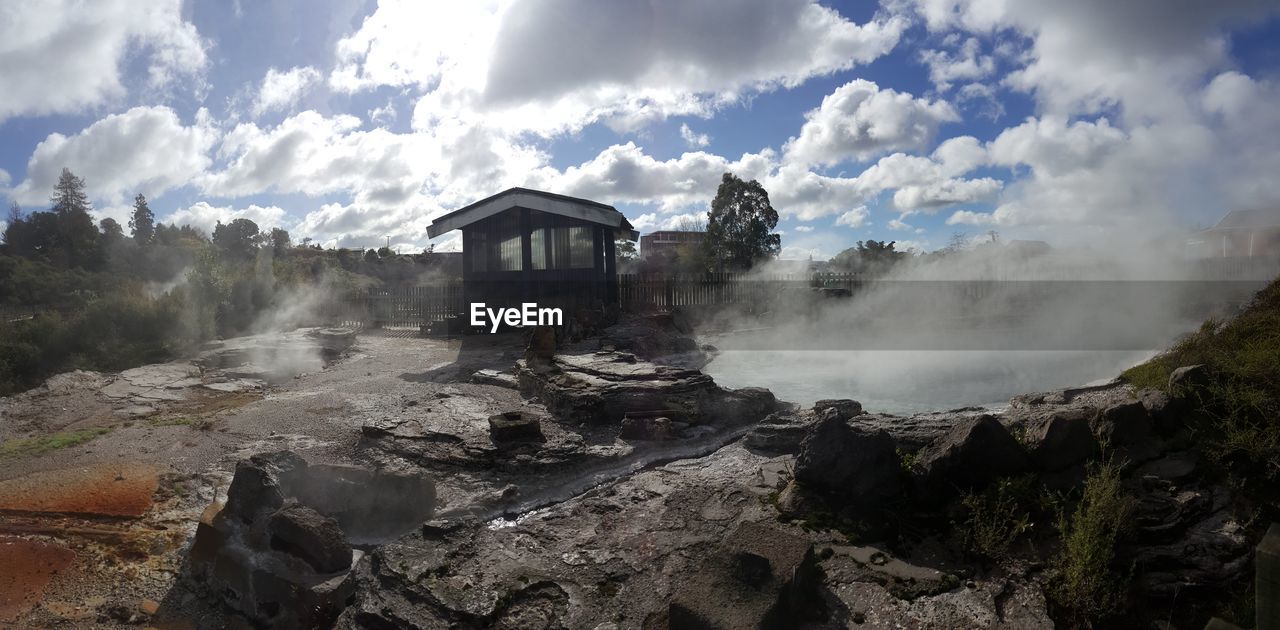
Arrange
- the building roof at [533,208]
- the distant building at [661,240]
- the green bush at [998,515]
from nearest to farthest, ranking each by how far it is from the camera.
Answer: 1. the green bush at [998,515]
2. the building roof at [533,208]
3. the distant building at [661,240]

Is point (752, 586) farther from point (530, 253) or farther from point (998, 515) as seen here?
point (530, 253)

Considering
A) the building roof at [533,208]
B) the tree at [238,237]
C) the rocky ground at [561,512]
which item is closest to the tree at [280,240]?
the tree at [238,237]

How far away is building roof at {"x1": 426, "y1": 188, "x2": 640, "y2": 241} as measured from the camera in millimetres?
17234

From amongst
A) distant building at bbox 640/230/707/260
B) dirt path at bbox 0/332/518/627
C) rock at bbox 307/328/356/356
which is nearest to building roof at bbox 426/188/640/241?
rock at bbox 307/328/356/356

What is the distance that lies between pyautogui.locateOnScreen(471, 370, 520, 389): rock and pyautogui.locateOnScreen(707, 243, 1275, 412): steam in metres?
3.65

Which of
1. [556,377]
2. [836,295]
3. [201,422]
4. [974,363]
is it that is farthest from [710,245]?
[201,422]

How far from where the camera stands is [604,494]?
569 cm

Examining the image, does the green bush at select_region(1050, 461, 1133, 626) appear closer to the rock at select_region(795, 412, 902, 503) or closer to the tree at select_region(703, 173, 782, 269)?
the rock at select_region(795, 412, 902, 503)

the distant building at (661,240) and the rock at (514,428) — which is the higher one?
the distant building at (661,240)

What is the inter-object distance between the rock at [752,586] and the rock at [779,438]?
9.46 feet

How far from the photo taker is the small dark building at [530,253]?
17594 millimetres

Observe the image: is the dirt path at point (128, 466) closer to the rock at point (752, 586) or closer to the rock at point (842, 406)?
the rock at point (752, 586)

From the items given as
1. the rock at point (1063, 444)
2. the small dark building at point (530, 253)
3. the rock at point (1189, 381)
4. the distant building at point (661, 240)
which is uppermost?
the distant building at point (661, 240)

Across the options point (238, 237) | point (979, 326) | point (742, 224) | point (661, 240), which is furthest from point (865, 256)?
point (238, 237)
